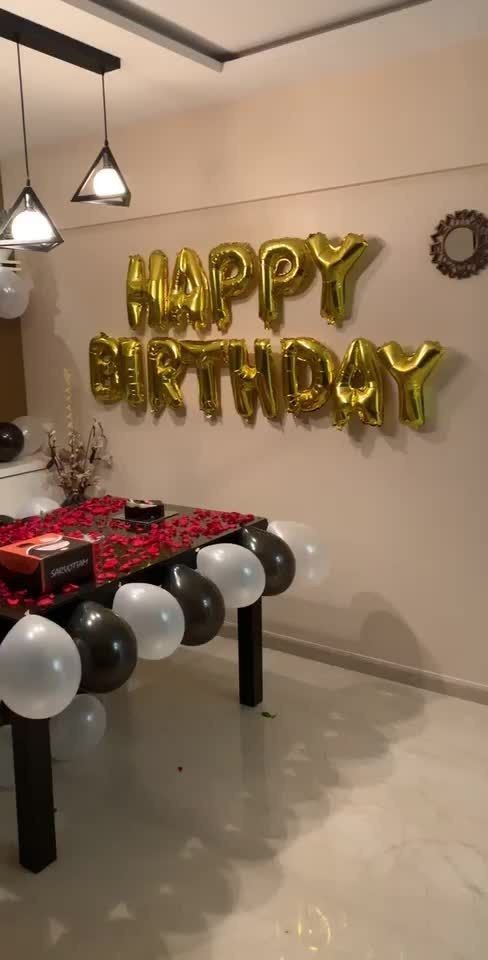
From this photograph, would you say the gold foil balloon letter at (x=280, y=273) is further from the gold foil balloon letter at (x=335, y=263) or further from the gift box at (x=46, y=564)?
the gift box at (x=46, y=564)

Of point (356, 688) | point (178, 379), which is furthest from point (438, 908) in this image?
point (178, 379)

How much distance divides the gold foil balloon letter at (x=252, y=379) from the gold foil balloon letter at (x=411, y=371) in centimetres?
58

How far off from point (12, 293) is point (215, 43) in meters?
1.78

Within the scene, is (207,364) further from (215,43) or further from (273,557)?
(215,43)

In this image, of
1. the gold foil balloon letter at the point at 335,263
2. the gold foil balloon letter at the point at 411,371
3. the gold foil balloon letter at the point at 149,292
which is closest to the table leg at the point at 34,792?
the gold foil balloon letter at the point at 411,371

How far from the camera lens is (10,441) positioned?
430 centimetres

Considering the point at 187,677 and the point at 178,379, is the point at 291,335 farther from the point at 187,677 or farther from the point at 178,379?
the point at 187,677

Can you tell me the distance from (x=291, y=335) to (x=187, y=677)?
1.69 meters

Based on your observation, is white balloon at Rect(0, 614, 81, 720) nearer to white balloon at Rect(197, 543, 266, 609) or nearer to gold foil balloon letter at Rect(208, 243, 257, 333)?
white balloon at Rect(197, 543, 266, 609)

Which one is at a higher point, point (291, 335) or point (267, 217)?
point (267, 217)

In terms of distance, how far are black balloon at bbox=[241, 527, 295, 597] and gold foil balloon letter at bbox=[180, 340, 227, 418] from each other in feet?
3.56

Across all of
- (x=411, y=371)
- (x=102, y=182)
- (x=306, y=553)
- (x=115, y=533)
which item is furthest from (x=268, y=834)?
(x=102, y=182)

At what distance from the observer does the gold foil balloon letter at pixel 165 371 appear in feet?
13.3

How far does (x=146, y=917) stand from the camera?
2178 millimetres
